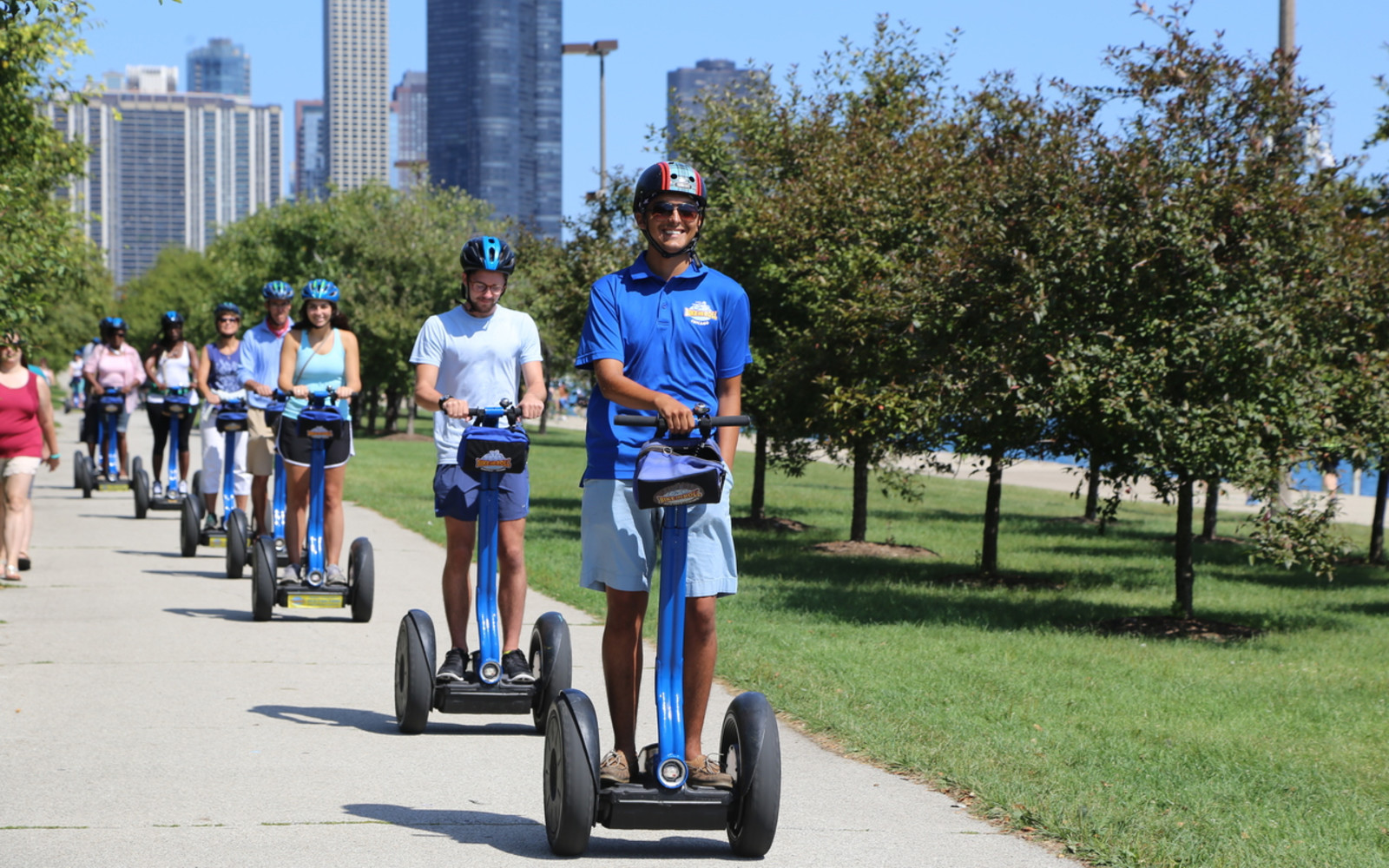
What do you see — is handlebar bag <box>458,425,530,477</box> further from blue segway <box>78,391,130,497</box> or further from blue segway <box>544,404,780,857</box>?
blue segway <box>78,391,130,497</box>

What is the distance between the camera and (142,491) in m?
17.5

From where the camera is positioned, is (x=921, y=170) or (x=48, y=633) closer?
(x=48, y=633)

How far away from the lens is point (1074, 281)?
37.7 ft

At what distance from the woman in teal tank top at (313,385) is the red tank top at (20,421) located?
7.85 ft

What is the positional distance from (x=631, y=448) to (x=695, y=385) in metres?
0.31

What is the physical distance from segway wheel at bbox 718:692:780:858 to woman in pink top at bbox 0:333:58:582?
785 centimetres

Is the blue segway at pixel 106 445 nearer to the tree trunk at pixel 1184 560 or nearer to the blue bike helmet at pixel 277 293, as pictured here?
the blue bike helmet at pixel 277 293

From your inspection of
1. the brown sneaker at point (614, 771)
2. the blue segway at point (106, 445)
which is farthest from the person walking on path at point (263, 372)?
the blue segway at point (106, 445)

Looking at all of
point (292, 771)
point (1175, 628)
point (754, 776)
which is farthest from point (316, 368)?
point (1175, 628)

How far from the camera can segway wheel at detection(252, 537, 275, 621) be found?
10.0m

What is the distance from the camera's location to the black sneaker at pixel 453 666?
6973 millimetres

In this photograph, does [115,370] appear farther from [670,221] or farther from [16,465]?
[670,221]

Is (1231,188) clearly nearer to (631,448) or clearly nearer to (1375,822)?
(1375,822)

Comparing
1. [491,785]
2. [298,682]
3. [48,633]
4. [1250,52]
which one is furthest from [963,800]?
[1250,52]
